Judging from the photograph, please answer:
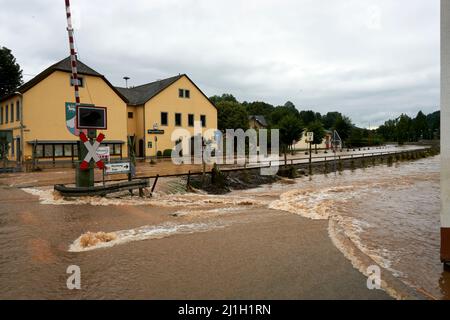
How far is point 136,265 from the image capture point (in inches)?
258

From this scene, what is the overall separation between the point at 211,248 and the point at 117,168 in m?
7.89

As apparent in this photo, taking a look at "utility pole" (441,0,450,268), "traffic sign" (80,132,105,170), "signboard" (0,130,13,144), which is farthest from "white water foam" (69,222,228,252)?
Result: "signboard" (0,130,13,144)

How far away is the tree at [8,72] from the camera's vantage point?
156ft

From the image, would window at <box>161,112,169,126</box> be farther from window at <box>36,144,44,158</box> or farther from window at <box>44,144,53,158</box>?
window at <box>36,144,44,158</box>

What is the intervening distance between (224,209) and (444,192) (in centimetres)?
772

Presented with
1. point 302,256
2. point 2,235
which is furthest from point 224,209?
point 2,235

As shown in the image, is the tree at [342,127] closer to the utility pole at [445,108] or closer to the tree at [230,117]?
the tree at [230,117]

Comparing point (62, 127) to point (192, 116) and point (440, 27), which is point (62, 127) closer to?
point (192, 116)

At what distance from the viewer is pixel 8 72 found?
48.0 metres

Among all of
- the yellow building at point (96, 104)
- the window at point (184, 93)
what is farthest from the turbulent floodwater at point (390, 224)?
the window at point (184, 93)

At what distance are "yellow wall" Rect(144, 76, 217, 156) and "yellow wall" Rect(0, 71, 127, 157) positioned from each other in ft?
18.2

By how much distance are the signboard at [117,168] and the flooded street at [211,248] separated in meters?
1.27

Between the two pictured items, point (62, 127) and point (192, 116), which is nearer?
point (62, 127)

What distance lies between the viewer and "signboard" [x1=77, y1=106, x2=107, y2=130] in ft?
39.1
